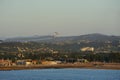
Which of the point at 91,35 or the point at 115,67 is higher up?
the point at 91,35

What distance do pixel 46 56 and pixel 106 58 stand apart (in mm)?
15451

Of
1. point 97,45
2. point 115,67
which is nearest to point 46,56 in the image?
point 115,67

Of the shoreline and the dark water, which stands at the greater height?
the shoreline

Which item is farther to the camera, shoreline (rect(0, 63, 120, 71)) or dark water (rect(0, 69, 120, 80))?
shoreline (rect(0, 63, 120, 71))

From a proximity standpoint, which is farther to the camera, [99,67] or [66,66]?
[66,66]

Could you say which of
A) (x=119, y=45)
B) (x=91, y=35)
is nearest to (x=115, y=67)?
(x=119, y=45)

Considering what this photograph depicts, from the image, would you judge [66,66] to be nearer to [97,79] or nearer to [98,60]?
[98,60]

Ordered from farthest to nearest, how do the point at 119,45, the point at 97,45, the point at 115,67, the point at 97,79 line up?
the point at 97,45 < the point at 119,45 < the point at 115,67 < the point at 97,79

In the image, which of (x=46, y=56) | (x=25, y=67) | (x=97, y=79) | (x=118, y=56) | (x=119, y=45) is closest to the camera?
(x=97, y=79)

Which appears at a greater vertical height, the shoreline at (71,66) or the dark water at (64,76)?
the shoreline at (71,66)

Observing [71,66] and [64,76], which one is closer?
[64,76]

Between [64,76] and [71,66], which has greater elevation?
[71,66]

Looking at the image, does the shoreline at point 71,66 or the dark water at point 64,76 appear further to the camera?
the shoreline at point 71,66

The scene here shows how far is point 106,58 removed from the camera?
231ft
